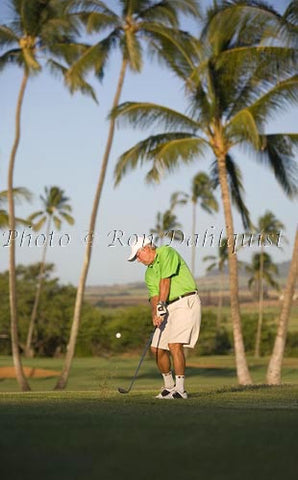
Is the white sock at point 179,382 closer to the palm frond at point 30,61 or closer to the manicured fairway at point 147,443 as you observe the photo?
the manicured fairway at point 147,443

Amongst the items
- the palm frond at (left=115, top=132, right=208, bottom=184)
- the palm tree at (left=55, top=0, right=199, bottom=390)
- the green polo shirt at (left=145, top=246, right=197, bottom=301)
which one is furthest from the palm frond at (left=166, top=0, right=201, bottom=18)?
the green polo shirt at (left=145, top=246, right=197, bottom=301)

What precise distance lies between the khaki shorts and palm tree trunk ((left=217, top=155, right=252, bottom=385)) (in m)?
17.1

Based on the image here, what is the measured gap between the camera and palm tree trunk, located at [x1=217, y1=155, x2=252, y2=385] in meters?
29.4

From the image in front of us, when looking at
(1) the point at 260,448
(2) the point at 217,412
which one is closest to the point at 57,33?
(2) the point at 217,412

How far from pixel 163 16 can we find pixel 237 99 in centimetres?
731

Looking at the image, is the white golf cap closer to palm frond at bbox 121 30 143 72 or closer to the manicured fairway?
the manicured fairway

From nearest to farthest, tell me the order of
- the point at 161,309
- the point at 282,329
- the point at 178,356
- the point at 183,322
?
the point at 161,309
the point at 183,322
the point at 178,356
the point at 282,329

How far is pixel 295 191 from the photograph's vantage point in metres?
28.5

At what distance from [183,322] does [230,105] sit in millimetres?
18908

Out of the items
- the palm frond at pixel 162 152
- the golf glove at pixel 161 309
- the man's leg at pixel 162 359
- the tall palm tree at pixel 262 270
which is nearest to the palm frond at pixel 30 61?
the palm frond at pixel 162 152

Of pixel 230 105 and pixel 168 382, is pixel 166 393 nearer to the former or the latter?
pixel 168 382

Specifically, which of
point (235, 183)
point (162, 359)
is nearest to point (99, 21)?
point (235, 183)

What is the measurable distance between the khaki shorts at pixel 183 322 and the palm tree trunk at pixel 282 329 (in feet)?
51.8

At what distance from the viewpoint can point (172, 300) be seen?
459 inches
